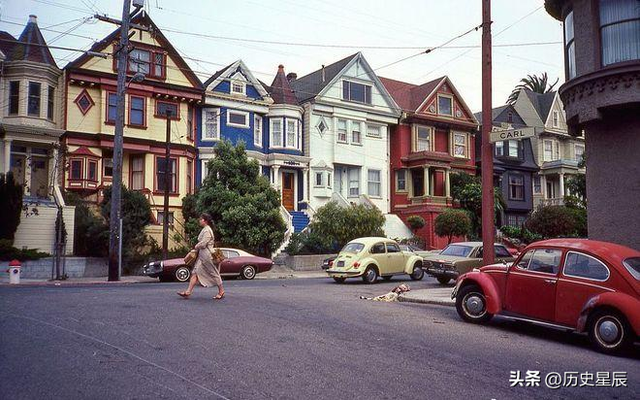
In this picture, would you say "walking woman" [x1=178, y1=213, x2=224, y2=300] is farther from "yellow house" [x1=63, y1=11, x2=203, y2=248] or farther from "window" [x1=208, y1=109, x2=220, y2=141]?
"window" [x1=208, y1=109, x2=220, y2=141]

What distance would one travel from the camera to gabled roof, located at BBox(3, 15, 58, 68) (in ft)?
90.6

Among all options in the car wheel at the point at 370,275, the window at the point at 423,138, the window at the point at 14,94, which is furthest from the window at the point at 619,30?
the window at the point at 423,138

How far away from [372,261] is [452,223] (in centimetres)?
1518

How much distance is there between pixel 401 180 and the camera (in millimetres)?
40156

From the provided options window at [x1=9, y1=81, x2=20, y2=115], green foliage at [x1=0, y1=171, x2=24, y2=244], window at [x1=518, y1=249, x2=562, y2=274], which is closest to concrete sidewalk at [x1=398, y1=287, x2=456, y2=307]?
window at [x1=518, y1=249, x2=562, y2=274]

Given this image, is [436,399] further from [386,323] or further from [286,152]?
[286,152]

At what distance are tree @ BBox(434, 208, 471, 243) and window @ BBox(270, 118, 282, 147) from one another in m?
11.1

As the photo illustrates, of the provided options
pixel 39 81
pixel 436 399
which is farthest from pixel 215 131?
pixel 436 399

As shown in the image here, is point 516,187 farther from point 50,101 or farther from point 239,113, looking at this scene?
point 50,101

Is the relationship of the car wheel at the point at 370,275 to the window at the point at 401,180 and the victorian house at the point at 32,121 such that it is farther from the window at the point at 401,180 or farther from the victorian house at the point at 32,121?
the window at the point at 401,180

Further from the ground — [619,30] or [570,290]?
[619,30]

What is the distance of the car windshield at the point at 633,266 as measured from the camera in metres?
8.23

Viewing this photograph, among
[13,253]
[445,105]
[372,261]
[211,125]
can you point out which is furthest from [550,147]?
[13,253]

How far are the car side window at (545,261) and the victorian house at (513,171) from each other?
36.3 metres
